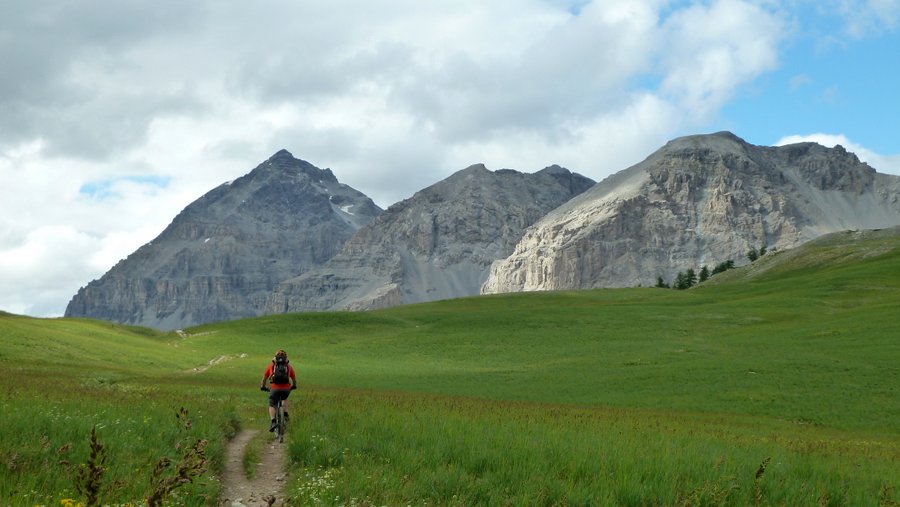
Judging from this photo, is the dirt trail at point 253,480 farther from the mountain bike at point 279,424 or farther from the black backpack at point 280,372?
the black backpack at point 280,372

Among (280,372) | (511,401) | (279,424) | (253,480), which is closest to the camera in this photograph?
(253,480)

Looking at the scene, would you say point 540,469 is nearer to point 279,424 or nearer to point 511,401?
point 279,424

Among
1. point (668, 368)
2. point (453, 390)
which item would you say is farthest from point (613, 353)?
point (453, 390)

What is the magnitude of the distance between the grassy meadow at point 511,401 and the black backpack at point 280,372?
126 cm

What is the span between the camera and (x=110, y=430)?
47.4 ft

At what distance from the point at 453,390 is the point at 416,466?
116ft

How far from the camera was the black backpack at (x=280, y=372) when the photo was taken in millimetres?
21862

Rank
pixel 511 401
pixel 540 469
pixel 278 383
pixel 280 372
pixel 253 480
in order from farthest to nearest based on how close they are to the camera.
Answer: pixel 511 401, pixel 280 372, pixel 278 383, pixel 253 480, pixel 540 469

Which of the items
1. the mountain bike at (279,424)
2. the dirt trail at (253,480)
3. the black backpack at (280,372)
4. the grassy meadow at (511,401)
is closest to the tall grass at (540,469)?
the grassy meadow at (511,401)

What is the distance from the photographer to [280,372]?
22.1 meters

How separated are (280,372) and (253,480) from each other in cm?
752

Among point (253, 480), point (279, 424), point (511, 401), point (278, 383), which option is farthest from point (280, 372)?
point (511, 401)

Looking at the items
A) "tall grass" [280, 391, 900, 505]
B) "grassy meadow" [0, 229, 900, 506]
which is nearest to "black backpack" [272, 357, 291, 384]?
"grassy meadow" [0, 229, 900, 506]

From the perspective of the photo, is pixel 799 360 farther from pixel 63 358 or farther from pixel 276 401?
pixel 63 358
